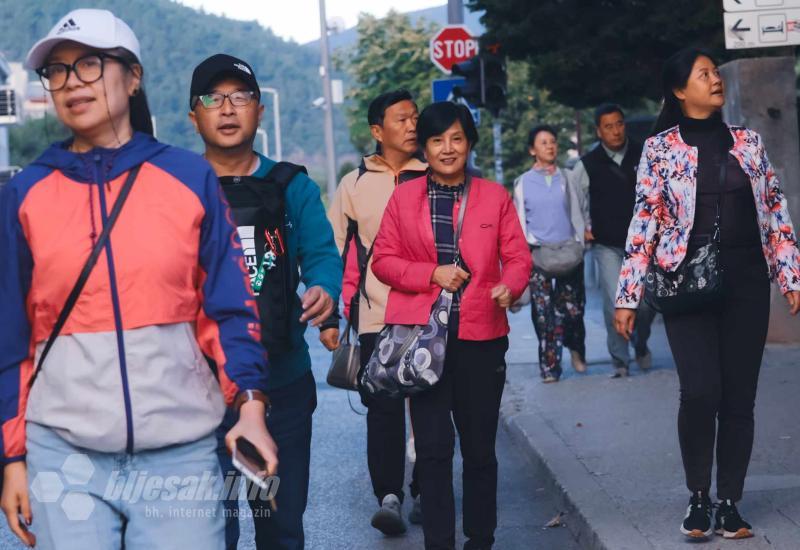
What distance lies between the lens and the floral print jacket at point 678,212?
5.81 meters

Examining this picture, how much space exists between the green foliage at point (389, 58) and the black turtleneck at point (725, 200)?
36034 mm

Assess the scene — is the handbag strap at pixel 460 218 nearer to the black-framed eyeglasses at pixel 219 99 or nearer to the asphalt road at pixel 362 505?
the black-framed eyeglasses at pixel 219 99

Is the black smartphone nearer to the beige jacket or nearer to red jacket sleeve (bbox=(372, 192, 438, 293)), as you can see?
red jacket sleeve (bbox=(372, 192, 438, 293))

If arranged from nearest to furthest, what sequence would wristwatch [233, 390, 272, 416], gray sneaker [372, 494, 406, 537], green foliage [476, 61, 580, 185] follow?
wristwatch [233, 390, 272, 416] < gray sneaker [372, 494, 406, 537] < green foliage [476, 61, 580, 185]

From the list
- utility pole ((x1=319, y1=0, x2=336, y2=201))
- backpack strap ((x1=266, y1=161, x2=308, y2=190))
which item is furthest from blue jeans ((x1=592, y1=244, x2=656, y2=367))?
utility pole ((x1=319, y1=0, x2=336, y2=201))

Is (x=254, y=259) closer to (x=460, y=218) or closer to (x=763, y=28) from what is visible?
(x=460, y=218)

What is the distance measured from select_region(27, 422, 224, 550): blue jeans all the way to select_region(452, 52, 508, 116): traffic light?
506 inches

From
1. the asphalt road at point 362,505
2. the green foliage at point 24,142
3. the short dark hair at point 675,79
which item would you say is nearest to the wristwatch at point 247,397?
the short dark hair at point 675,79

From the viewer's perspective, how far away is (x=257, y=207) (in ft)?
15.7

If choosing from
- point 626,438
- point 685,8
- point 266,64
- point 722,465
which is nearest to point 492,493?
point 722,465

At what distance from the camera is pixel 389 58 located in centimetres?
4406

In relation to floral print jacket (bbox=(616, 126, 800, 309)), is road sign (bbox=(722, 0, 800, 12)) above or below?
above

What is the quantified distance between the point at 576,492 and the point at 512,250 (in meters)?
1.60

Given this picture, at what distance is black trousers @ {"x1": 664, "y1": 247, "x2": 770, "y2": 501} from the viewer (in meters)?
5.83
